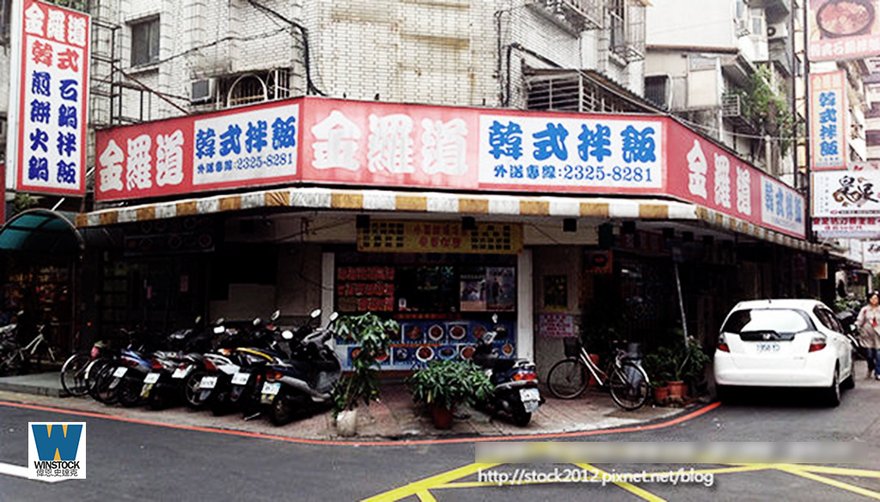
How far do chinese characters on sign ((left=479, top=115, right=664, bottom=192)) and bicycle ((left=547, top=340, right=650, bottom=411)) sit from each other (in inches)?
101

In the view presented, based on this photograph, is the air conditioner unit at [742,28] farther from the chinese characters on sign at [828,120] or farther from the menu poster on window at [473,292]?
the menu poster on window at [473,292]

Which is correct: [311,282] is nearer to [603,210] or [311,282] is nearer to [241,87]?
[241,87]

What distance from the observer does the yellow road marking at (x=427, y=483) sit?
6.01 meters

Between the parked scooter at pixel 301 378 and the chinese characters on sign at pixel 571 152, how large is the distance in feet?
10.7

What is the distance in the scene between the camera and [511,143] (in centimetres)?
1052

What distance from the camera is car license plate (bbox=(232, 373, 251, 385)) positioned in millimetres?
9430

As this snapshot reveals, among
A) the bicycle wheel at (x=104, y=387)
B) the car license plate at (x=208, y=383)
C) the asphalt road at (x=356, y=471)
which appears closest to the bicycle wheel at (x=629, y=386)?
the asphalt road at (x=356, y=471)

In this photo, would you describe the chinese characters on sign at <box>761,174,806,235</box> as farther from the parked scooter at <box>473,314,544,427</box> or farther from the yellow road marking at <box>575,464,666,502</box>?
the yellow road marking at <box>575,464,666,502</box>

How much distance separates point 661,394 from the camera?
10789mm

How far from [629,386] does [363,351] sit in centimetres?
399

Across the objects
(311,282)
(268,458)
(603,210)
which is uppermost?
(603,210)

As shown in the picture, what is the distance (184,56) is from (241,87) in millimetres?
1469

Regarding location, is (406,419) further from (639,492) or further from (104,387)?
(104,387)

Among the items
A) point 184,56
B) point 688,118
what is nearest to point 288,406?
point 184,56
